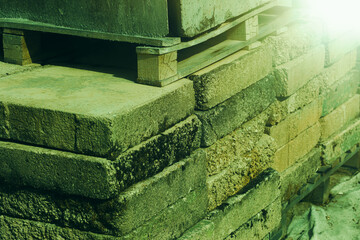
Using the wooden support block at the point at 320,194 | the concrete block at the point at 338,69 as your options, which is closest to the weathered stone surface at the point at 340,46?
the concrete block at the point at 338,69

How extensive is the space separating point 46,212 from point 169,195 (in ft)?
2.14

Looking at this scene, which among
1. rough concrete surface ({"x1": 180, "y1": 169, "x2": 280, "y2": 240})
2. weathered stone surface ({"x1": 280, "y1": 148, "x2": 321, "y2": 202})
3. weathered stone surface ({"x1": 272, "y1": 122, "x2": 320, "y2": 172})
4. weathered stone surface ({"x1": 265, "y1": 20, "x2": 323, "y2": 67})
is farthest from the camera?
weathered stone surface ({"x1": 280, "y1": 148, "x2": 321, "y2": 202})

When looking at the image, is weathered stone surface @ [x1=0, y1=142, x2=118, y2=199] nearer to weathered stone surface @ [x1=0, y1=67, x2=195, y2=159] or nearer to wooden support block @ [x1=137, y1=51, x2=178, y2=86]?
weathered stone surface @ [x1=0, y1=67, x2=195, y2=159]

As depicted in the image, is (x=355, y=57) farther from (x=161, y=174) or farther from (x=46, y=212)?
(x=46, y=212)

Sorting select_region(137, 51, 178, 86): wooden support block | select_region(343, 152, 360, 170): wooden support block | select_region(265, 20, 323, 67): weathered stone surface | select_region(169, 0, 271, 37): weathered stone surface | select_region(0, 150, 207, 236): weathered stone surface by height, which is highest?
select_region(169, 0, 271, 37): weathered stone surface

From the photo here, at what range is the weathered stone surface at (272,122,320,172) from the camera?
14.7 ft

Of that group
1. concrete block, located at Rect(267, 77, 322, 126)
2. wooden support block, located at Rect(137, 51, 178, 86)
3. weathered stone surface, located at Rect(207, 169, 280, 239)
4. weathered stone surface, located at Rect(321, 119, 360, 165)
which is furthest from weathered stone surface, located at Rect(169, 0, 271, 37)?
weathered stone surface, located at Rect(321, 119, 360, 165)

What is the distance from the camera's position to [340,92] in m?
5.44

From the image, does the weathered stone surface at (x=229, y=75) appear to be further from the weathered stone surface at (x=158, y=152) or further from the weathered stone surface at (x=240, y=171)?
the weathered stone surface at (x=240, y=171)

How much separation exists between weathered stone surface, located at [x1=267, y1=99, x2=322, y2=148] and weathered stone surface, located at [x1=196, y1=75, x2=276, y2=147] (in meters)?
0.28

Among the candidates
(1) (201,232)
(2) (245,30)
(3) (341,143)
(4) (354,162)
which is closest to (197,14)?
(2) (245,30)

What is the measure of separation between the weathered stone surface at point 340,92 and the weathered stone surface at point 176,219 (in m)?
2.24

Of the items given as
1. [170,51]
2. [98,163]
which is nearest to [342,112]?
[170,51]

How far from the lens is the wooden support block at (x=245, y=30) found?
146 inches
